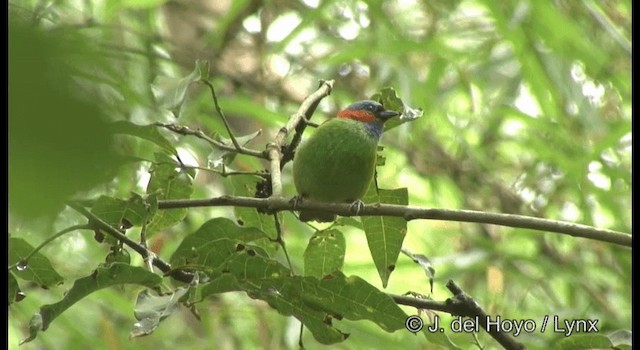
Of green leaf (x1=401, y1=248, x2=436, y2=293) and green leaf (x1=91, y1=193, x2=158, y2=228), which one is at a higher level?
green leaf (x1=401, y1=248, x2=436, y2=293)

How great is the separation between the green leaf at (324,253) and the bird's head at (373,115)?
569 millimetres

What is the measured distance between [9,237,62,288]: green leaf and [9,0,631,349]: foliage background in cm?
54

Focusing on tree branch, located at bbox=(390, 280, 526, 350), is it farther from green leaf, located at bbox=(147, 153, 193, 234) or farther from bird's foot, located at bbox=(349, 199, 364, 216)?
green leaf, located at bbox=(147, 153, 193, 234)

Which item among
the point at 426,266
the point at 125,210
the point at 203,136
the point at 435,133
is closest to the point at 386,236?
the point at 426,266

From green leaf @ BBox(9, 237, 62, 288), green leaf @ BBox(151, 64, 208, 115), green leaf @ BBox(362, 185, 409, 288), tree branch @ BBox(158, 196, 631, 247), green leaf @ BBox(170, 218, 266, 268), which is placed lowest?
green leaf @ BBox(9, 237, 62, 288)

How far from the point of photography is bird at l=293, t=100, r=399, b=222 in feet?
7.10

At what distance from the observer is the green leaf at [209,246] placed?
160 centimetres

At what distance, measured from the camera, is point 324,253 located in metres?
1.83

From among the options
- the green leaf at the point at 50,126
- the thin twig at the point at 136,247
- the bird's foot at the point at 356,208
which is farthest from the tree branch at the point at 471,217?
the green leaf at the point at 50,126

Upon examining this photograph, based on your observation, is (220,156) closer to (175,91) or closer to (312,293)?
(175,91)

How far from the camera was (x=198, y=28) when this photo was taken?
5418mm

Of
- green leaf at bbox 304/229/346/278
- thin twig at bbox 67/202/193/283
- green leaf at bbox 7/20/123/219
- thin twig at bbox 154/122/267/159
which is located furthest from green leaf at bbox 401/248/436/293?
green leaf at bbox 7/20/123/219
